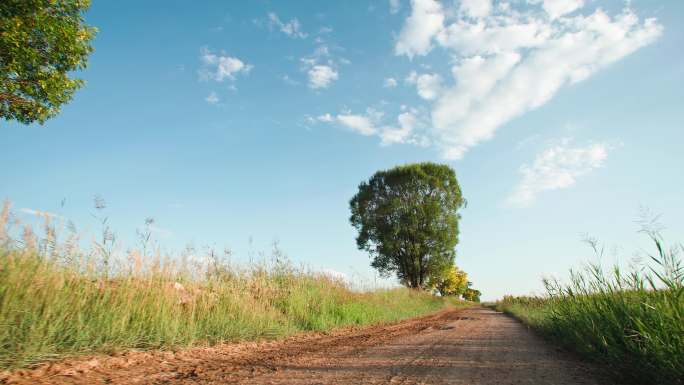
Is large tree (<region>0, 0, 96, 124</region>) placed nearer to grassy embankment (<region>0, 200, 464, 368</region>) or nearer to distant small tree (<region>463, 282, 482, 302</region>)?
grassy embankment (<region>0, 200, 464, 368</region>)

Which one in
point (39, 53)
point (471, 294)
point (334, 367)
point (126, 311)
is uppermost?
point (39, 53)

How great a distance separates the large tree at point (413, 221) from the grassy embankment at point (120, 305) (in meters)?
21.2

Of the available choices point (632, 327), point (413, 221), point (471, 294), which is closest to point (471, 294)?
point (471, 294)

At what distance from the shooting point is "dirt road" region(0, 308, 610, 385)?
3795 millimetres

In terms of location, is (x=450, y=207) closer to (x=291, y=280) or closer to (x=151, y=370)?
(x=291, y=280)

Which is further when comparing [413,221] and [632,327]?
[413,221]

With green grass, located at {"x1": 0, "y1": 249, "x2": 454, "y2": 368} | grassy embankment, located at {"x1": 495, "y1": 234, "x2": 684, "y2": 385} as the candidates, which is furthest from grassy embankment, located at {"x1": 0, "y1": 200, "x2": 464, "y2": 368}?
grassy embankment, located at {"x1": 495, "y1": 234, "x2": 684, "y2": 385}

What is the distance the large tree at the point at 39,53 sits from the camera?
9.07m

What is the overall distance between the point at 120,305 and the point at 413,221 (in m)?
26.4

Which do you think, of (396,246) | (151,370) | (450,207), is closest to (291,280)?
(151,370)

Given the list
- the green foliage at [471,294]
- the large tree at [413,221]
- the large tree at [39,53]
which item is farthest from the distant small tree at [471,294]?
the large tree at [39,53]

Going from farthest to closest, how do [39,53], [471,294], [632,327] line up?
[471,294]
[39,53]
[632,327]

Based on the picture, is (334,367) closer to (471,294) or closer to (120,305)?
(120,305)

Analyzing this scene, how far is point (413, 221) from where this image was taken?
29.8m
